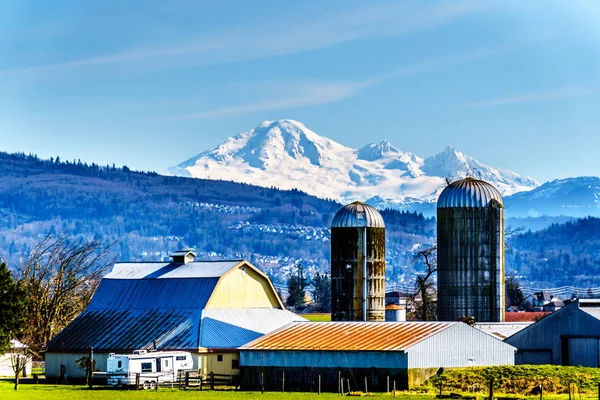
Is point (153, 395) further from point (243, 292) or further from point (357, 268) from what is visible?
point (243, 292)

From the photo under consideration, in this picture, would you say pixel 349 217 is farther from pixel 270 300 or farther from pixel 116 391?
pixel 116 391

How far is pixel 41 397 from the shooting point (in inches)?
2581

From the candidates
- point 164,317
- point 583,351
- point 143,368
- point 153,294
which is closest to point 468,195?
point 583,351

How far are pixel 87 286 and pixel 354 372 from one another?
4723 cm

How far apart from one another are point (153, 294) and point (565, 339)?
87.0 feet

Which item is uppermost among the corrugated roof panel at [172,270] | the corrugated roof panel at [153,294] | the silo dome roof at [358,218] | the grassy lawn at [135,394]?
the silo dome roof at [358,218]

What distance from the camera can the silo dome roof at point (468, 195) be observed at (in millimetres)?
88188

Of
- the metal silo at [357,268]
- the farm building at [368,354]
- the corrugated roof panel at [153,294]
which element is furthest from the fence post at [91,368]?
the metal silo at [357,268]

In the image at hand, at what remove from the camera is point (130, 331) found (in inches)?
3378

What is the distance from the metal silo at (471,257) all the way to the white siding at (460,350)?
11.1 m

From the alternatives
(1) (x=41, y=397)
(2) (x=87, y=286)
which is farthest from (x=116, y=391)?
(2) (x=87, y=286)

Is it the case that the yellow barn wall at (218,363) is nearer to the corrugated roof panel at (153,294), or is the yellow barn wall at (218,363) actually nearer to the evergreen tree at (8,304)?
the corrugated roof panel at (153,294)

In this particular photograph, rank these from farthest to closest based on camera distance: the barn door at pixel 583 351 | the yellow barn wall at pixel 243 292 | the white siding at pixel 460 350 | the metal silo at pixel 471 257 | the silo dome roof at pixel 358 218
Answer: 1. the metal silo at pixel 471 257
2. the yellow barn wall at pixel 243 292
3. the silo dome roof at pixel 358 218
4. the barn door at pixel 583 351
5. the white siding at pixel 460 350

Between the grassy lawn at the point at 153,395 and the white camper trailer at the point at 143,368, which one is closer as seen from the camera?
the grassy lawn at the point at 153,395
